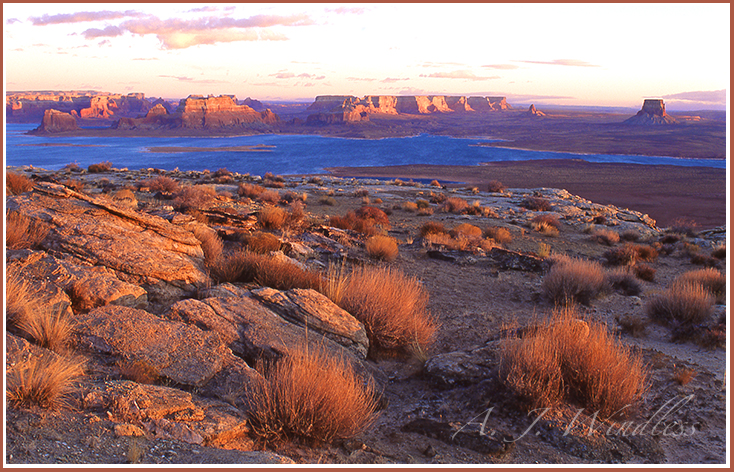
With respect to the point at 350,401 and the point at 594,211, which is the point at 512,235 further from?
the point at 350,401

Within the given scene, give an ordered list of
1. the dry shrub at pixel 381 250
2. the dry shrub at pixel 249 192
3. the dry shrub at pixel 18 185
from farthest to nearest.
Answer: the dry shrub at pixel 249 192 < the dry shrub at pixel 381 250 < the dry shrub at pixel 18 185

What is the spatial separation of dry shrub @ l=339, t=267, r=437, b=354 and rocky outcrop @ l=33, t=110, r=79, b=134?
584 feet

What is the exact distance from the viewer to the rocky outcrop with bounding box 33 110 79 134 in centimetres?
15075

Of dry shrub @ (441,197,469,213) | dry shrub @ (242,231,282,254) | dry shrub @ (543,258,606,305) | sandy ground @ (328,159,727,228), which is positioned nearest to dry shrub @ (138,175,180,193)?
dry shrub @ (242,231,282,254)

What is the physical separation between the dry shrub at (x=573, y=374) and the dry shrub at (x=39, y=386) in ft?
12.3

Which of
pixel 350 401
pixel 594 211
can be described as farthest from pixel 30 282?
pixel 594 211

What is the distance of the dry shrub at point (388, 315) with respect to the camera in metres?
6.02

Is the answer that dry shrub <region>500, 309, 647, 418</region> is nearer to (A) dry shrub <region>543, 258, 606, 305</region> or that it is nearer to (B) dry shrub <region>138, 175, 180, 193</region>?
(A) dry shrub <region>543, 258, 606, 305</region>

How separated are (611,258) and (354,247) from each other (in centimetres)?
776

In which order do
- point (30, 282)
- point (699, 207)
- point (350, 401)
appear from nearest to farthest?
1. point (350, 401)
2. point (30, 282)
3. point (699, 207)

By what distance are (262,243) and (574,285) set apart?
6.09m

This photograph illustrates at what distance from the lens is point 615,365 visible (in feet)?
14.5

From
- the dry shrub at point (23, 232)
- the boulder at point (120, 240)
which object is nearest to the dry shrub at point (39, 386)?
the boulder at point (120, 240)

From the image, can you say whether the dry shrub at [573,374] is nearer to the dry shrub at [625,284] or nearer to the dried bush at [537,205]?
the dry shrub at [625,284]
